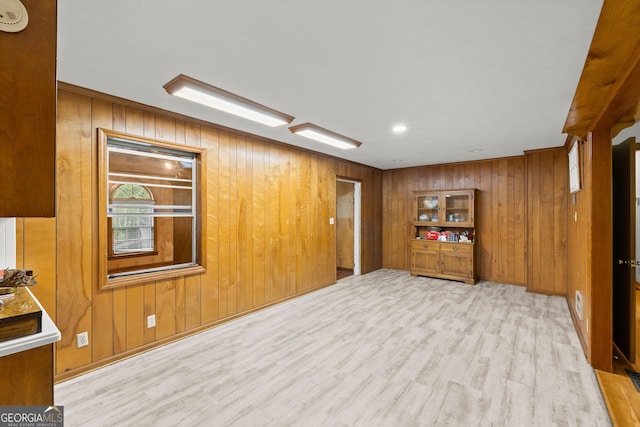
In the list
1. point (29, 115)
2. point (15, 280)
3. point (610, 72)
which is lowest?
point (15, 280)

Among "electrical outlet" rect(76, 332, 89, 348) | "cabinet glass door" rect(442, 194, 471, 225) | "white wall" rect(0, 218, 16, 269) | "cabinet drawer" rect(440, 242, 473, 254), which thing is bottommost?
"electrical outlet" rect(76, 332, 89, 348)

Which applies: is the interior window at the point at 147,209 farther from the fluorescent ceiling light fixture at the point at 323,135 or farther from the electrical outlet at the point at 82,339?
the fluorescent ceiling light fixture at the point at 323,135

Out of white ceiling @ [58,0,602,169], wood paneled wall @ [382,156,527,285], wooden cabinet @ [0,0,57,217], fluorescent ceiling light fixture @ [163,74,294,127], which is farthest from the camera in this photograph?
wood paneled wall @ [382,156,527,285]

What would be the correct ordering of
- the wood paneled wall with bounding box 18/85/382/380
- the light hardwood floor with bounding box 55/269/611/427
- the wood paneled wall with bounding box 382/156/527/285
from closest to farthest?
the light hardwood floor with bounding box 55/269/611/427 < the wood paneled wall with bounding box 18/85/382/380 < the wood paneled wall with bounding box 382/156/527/285

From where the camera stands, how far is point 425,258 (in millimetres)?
5715

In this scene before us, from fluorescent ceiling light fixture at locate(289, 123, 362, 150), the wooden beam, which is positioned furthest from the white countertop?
fluorescent ceiling light fixture at locate(289, 123, 362, 150)

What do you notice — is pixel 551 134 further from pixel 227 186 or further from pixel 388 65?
pixel 227 186

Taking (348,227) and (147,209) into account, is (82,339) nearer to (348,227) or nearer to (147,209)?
(147,209)

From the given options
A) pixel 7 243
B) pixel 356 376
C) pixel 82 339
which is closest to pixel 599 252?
pixel 356 376

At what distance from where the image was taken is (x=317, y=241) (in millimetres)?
4816

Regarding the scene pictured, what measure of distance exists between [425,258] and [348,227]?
167 cm

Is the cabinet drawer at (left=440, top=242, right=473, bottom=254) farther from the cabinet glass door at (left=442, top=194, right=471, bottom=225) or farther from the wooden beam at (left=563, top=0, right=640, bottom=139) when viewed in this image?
the wooden beam at (left=563, top=0, right=640, bottom=139)

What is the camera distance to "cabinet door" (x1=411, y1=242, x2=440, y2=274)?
5.59m

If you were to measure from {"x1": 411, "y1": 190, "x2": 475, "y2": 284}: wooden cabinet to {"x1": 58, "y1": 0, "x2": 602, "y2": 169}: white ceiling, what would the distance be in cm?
264
